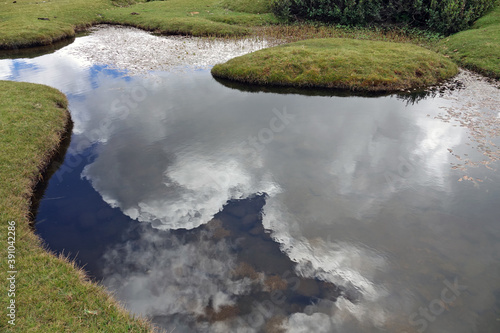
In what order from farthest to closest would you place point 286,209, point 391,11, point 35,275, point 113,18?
1. point 113,18
2. point 391,11
3. point 286,209
4. point 35,275

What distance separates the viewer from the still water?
38.5 ft

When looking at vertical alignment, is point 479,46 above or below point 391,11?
below

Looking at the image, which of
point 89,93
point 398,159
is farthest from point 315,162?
point 89,93

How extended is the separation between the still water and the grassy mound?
297 cm

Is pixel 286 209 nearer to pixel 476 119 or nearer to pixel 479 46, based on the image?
pixel 476 119

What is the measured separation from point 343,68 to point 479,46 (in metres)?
20.8

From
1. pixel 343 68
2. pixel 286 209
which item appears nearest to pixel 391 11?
pixel 343 68

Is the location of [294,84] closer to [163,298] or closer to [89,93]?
[89,93]

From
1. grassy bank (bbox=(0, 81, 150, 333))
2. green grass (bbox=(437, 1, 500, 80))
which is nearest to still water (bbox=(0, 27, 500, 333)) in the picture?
grassy bank (bbox=(0, 81, 150, 333))

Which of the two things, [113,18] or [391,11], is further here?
[113,18]

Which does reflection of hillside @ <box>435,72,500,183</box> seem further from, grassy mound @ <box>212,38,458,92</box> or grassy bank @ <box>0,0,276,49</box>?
grassy bank @ <box>0,0,276,49</box>

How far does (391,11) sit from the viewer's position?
5172 centimetres

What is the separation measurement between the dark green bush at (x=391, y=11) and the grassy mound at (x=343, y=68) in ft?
50.5

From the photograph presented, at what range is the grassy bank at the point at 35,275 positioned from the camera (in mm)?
9797
